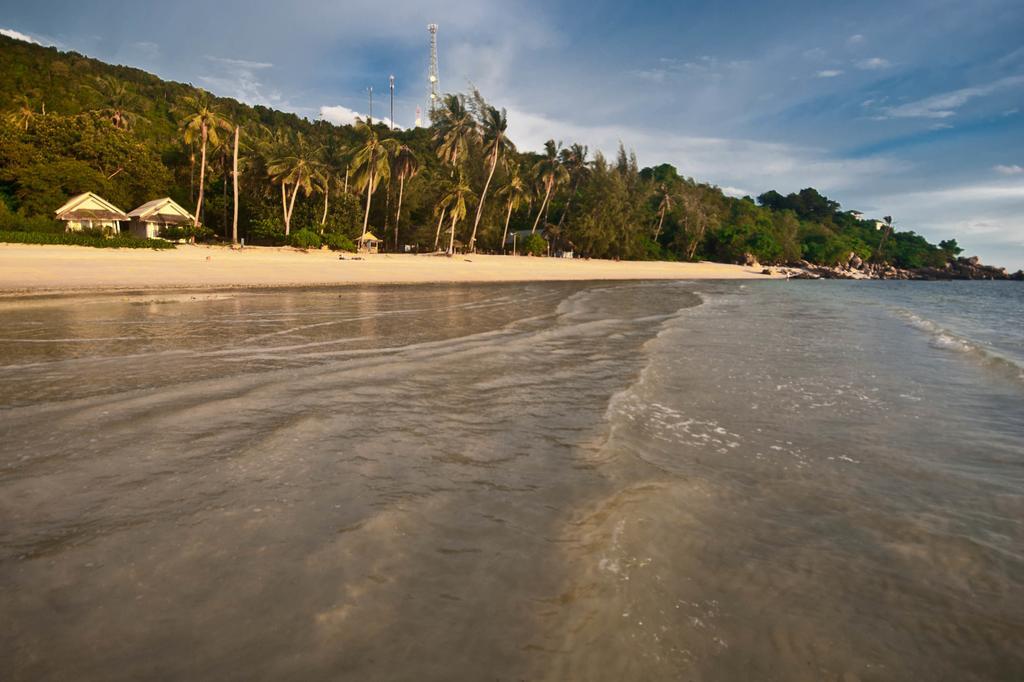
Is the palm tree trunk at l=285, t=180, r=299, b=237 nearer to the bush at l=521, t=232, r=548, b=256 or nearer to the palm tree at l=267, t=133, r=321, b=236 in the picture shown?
the palm tree at l=267, t=133, r=321, b=236

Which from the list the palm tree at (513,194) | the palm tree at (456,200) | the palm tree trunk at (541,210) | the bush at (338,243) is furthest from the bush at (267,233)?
the palm tree trunk at (541,210)

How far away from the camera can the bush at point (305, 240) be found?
1649 inches

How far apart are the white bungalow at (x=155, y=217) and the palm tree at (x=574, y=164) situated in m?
41.5

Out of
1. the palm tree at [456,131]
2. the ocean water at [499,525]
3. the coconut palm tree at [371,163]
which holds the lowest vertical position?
the ocean water at [499,525]

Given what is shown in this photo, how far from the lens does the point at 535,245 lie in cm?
6078

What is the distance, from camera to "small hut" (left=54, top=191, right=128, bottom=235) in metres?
36.2

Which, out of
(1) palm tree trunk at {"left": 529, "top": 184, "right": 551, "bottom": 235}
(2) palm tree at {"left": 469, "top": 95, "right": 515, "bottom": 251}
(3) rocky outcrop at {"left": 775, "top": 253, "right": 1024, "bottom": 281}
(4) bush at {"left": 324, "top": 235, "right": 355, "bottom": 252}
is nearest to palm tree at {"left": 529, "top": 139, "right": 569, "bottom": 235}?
(1) palm tree trunk at {"left": 529, "top": 184, "right": 551, "bottom": 235}

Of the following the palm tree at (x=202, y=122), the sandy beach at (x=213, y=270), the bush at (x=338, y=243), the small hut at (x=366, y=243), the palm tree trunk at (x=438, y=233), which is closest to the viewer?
the sandy beach at (x=213, y=270)

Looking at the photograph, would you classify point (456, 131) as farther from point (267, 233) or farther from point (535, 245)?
point (267, 233)

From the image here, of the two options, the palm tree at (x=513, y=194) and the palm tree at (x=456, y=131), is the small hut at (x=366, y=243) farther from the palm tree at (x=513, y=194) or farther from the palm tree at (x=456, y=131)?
the palm tree at (x=513, y=194)

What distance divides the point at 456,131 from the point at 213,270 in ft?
117

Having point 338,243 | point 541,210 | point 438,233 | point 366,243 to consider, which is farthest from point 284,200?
point 541,210

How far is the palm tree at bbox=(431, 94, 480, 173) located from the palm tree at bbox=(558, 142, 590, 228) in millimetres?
15550

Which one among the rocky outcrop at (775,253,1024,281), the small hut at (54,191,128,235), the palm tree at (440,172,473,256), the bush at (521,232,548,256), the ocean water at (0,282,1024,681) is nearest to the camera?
the ocean water at (0,282,1024,681)
